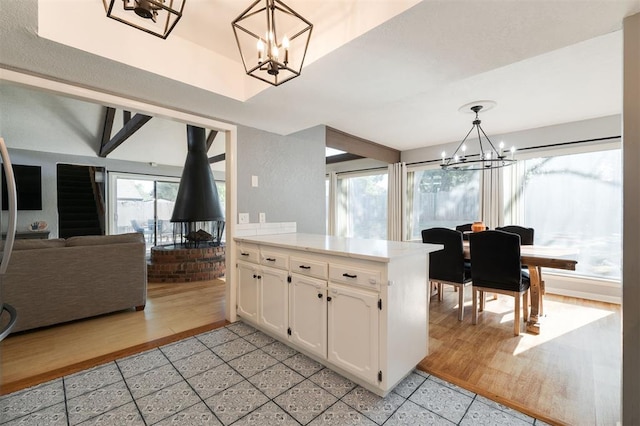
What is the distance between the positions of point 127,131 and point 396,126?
4152mm

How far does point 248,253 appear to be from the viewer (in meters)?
2.69

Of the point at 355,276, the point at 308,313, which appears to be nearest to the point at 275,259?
the point at 308,313

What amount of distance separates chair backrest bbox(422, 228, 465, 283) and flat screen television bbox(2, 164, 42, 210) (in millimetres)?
6958

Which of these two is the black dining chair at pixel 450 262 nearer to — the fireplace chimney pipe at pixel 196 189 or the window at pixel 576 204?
the window at pixel 576 204

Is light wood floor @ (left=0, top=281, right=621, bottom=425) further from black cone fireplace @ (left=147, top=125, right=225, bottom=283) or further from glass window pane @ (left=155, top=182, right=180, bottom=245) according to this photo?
glass window pane @ (left=155, top=182, right=180, bottom=245)

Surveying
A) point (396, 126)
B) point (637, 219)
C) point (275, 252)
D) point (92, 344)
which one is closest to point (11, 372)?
point (92, 344)

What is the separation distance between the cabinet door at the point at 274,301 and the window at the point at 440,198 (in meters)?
3.71

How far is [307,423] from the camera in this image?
153 centimetres

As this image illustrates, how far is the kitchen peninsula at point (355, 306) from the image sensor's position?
1.69 metres

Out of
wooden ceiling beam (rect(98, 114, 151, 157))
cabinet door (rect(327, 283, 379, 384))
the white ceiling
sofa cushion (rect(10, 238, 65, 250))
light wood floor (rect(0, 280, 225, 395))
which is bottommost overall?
light wood floor (rect(0, 280, 225, 395))

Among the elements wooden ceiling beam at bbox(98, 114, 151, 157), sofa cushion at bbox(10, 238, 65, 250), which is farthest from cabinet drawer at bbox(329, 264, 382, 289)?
A: wooden ceiling beam at bbox(98, 114, 151, 157)

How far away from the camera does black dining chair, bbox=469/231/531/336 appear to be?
8.55 ft

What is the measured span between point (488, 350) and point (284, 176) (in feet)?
8.38

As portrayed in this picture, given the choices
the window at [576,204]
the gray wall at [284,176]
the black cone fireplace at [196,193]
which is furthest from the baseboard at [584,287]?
the black cone fireplace at [196,193]
